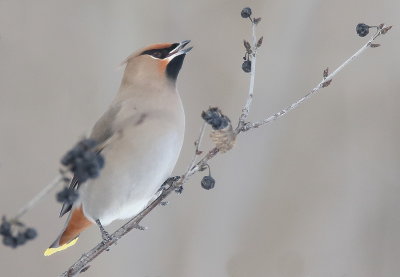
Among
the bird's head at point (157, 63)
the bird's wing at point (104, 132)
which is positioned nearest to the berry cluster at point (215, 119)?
the bird's wing at point (104, 132)

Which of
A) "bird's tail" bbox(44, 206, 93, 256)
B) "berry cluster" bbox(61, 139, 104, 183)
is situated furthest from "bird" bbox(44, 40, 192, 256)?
"berry cluster" bbox(61, 139, 104, 183)

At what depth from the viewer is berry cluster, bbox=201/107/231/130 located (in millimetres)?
1690

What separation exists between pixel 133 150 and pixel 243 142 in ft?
4.72

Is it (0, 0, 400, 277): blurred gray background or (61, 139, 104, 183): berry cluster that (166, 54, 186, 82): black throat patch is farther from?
(61, 139, 104, 183): berry cluster

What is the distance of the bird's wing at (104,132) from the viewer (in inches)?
92.4

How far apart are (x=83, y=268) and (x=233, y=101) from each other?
6.80 feet

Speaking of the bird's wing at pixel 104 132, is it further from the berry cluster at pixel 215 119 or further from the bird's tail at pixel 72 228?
the berry cluster at pixel 215 119

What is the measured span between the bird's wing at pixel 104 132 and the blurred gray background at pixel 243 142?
1234mm

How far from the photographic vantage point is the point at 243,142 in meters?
3.70

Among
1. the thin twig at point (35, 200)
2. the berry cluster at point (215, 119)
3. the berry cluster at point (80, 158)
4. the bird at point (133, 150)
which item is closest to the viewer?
the thin twig at point (35, 200)

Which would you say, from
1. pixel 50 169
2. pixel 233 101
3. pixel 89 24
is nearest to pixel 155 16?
pixel 89 24

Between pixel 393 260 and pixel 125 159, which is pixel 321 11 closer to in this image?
pixel 393 260

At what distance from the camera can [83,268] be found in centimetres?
178

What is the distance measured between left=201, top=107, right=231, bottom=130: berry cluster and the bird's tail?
819mm
